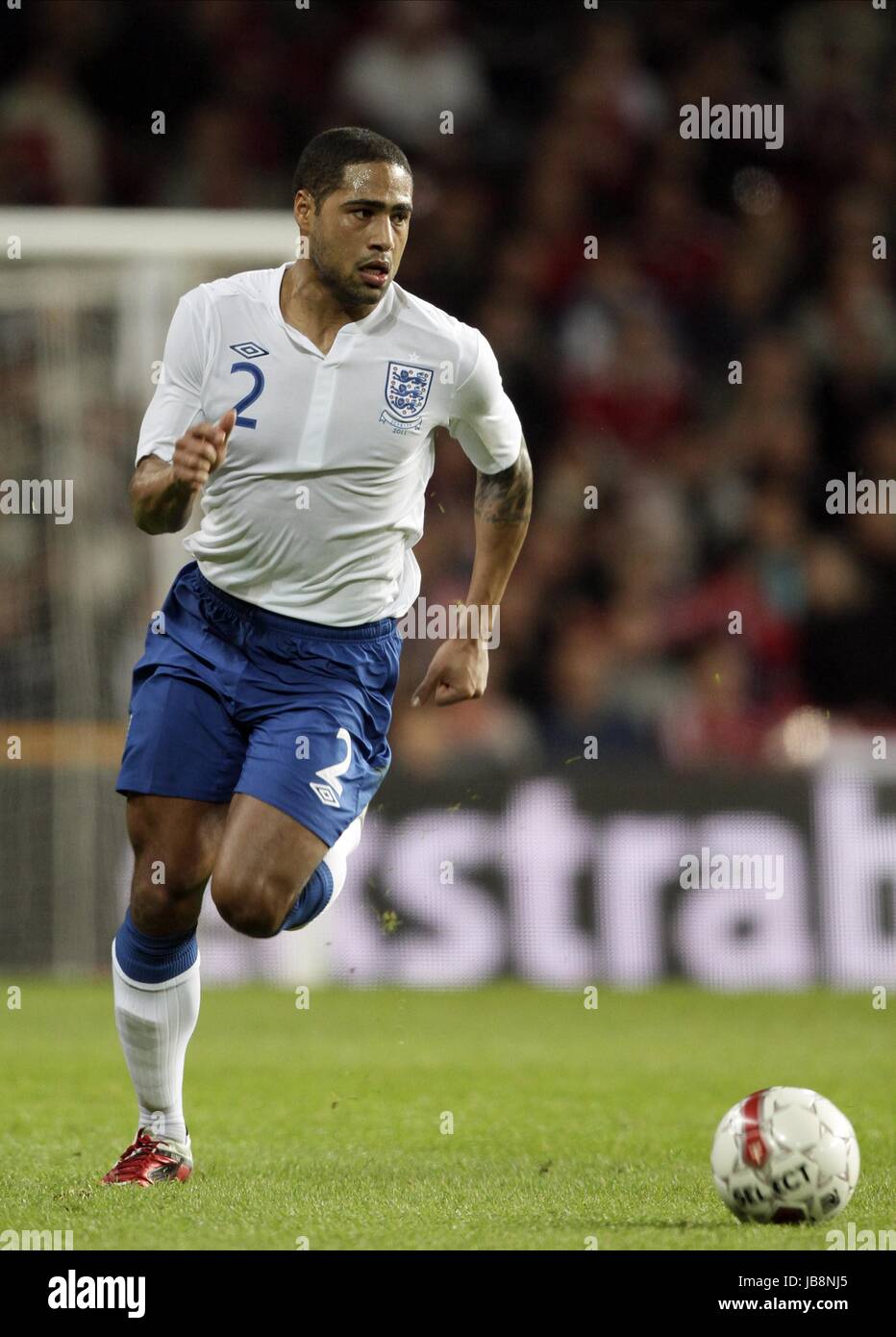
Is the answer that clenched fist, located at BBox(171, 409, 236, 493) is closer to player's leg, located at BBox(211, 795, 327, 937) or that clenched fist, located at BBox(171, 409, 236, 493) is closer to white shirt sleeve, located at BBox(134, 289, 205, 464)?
white shirt sleeve, located at BBox(134, 289, 205, 464)

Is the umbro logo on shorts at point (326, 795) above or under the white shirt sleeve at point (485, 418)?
under

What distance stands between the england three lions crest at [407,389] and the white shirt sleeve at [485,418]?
114 mm

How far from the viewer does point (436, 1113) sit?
657cm

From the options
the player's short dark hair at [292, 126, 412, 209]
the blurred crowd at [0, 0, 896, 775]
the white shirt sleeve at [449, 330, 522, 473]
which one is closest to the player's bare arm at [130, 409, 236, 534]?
the player's short dark hair at [292, 126, 412, 209]

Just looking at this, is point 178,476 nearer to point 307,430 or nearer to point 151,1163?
point 307,430

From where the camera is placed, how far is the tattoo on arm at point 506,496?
565 cm

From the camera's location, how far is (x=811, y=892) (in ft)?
32.3

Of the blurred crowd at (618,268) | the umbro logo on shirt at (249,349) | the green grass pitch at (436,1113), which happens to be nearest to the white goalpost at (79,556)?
the green grass pitch at (436,1113)

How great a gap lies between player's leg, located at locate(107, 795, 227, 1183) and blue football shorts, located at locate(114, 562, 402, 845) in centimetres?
8

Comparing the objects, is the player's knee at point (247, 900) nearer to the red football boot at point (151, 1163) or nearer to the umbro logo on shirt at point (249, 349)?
the red football boot at point (151, 1163)

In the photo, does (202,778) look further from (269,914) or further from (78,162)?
(78,162)

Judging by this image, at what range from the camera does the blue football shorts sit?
200 inches

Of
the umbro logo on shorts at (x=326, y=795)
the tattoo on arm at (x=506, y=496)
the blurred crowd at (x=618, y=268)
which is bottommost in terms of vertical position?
the umbro logo on shorts at (x=326, y=795)

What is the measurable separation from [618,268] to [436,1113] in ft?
24.5
